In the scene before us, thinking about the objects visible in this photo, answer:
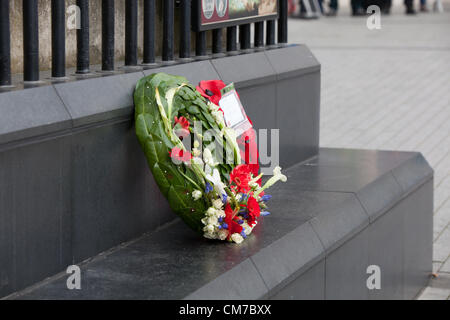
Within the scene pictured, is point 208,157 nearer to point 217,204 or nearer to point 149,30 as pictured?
point 217,204

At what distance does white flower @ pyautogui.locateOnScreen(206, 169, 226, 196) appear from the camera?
338 cm

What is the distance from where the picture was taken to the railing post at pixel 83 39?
3.62 m

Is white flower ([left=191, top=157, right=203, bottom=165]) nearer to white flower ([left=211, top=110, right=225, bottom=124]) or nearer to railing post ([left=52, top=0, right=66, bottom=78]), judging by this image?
white flower ([left=211, top=110, right=225, bottom=124])

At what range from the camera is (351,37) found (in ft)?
58.2

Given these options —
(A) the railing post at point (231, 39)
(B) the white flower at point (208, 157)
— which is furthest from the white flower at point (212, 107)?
(A) the railing post at point (231, 39)

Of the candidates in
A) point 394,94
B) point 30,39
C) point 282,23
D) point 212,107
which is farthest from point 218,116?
point 394,94

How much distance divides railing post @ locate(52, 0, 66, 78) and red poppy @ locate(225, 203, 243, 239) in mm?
812

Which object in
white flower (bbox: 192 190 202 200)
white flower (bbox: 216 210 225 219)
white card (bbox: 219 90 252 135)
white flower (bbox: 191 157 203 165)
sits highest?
white card (bbox: 219 90 252 135)

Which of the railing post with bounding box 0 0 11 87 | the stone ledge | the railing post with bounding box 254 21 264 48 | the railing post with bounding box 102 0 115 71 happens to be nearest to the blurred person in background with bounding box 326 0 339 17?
the railing post with bounding box 254 21 264 48

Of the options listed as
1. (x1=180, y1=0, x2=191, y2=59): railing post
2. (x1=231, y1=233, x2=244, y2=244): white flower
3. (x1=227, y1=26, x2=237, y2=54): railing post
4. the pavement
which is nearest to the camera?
(x1=231, y1=233, x2=244, y2=244): white flower

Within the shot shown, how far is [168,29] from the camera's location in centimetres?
418

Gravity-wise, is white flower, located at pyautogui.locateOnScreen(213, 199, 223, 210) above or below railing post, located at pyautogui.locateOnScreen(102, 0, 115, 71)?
below
